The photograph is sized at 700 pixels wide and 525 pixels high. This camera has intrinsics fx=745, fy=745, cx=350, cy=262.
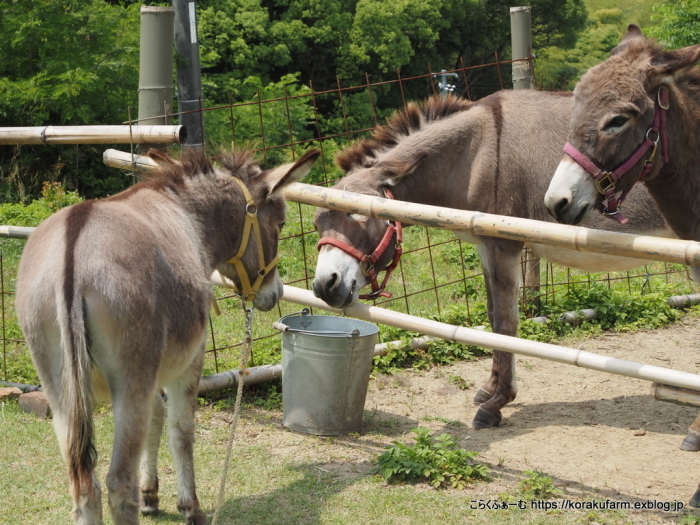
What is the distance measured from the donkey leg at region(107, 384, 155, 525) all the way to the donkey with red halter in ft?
6.38

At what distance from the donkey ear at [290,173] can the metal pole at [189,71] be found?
1.53 m

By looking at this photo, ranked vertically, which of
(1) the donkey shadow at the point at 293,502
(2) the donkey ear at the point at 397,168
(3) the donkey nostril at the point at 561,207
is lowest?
(1) the donkey shadow at the point at 293,502

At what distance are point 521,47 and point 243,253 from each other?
377cm

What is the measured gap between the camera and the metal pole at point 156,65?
460 cm

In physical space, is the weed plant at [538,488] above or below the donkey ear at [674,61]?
below

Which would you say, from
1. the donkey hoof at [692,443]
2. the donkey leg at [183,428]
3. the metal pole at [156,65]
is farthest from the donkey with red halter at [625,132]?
the metal pole at [156,65]

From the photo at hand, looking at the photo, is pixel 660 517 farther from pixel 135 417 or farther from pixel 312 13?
pixel 312 13

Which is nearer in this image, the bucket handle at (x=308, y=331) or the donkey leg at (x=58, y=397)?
the donkey leg at (x=58, y=397)

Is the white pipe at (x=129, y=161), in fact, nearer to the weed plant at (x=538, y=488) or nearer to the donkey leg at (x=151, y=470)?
the donkey leg at (x=151, y=470)

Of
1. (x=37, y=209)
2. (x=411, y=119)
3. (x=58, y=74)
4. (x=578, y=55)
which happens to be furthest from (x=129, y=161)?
(x=578, y=55)

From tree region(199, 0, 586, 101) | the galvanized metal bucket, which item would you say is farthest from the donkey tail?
tree region(199, 0, 586, 101)

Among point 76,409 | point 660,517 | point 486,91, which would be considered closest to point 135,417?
point 76,409

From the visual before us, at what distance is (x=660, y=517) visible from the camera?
3.36 meters

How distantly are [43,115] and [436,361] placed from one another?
735cm
